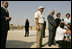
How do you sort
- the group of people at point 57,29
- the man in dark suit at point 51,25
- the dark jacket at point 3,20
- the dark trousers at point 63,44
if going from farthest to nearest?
1. the man in dark suit at point 51,25
2. the group of people at point 57,29
3. the dark trousers at point 63,44
4. the dark jacket at point 3,20

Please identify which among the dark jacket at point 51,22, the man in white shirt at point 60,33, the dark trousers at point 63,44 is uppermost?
the dark jacket at point 51,22

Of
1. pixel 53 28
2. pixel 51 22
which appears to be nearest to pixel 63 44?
pixel 53 28

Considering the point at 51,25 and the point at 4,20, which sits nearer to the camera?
the point at 4,20

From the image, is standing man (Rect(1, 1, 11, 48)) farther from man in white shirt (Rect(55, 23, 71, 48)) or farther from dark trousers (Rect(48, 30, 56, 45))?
man in white shirt (Rect(55, 23, 71, 48))

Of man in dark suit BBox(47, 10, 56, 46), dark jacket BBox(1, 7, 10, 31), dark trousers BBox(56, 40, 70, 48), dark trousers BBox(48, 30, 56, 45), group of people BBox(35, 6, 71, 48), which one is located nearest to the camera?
dark jacket BBox(1, 7, 10, 31)

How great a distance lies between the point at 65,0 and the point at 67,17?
0.91 metres

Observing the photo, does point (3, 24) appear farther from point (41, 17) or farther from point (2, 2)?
point (41, 17)

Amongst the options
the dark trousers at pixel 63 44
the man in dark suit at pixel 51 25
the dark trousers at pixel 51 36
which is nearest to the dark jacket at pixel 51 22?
Result: the man in dark suit at pixel 51 25

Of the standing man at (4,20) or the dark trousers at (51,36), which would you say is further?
the dark trousers at (51,36)

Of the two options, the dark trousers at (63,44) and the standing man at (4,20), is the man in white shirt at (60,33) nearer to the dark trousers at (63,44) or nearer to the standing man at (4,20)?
the dark trousers at (63,44)

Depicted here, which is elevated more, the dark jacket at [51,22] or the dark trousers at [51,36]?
the dark jacket at [51,22]

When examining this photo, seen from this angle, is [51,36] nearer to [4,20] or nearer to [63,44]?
[63,44]

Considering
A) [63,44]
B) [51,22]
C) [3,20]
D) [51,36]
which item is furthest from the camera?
[51,36]

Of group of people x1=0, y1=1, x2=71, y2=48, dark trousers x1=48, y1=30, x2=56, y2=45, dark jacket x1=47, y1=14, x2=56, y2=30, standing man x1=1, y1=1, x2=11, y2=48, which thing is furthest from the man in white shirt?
standing man x1=1, y1=1, x2=11, y2=48
